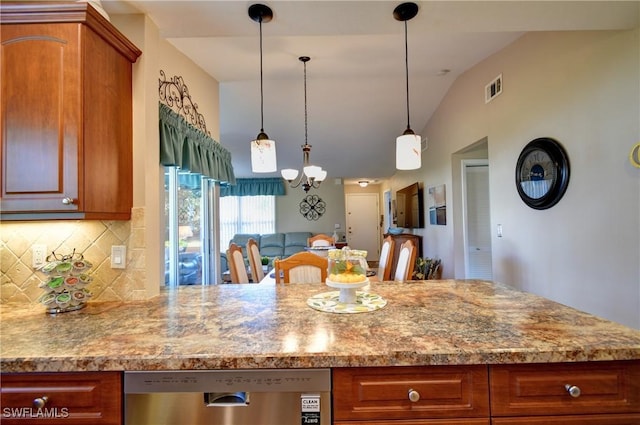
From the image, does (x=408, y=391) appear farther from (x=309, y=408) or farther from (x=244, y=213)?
(x=244, y=213)

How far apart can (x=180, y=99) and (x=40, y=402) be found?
2175mm

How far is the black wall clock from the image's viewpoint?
2205 mm

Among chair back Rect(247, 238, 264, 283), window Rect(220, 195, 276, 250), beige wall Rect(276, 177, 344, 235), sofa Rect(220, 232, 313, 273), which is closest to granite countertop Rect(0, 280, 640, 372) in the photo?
chair back Rect(247, 238, 264, 283)

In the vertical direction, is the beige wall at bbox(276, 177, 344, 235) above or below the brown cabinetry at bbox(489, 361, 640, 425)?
above

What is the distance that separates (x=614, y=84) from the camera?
1.82m

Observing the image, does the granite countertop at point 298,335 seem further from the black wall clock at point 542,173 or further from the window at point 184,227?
the black wall clock at point 542,173

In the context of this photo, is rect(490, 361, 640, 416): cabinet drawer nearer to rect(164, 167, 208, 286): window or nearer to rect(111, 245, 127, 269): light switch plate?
rect(111, 245, 127, 269): light switch plate

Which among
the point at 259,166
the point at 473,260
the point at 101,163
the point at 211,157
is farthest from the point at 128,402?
the point at 473,260

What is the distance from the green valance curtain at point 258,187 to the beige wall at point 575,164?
5.27 meters

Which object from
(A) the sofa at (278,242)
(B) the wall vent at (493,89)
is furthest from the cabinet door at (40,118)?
(A) the sofa at (278,242)

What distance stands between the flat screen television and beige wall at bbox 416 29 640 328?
79.9 inches

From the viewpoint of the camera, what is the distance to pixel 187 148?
2363 mm

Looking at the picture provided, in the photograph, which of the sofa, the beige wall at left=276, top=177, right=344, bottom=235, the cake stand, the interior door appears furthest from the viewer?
the interior door

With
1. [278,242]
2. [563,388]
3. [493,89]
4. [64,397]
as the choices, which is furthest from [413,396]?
[278,242]
